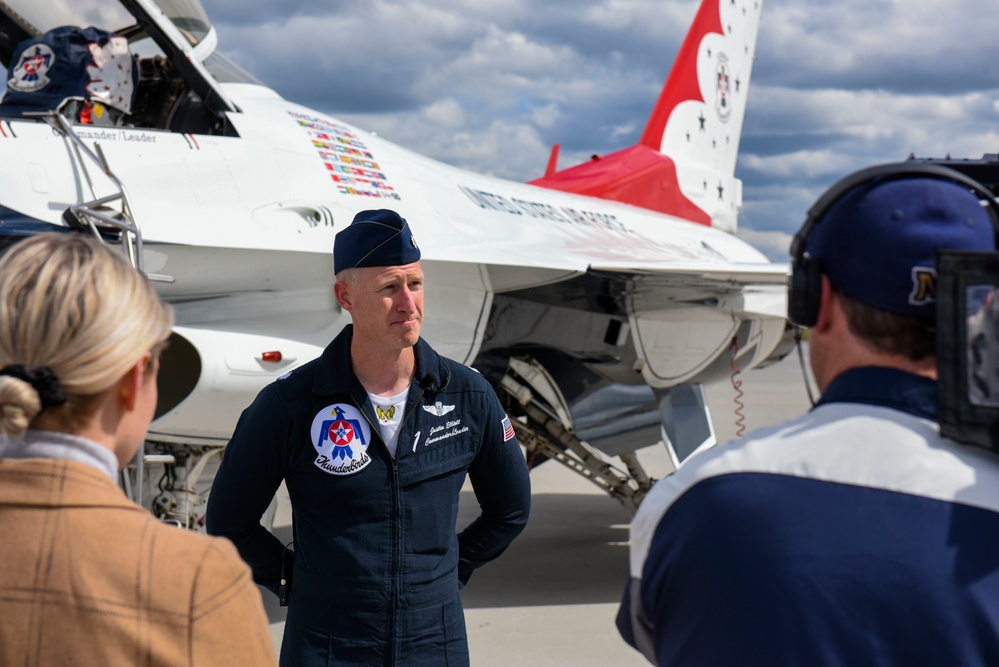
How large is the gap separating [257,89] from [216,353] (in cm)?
215

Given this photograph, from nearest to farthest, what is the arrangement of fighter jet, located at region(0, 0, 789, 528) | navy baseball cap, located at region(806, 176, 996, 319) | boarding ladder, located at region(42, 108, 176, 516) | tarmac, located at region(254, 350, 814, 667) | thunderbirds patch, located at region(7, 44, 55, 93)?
navy baseball cap, located at region(806, 176, 996, 319) < boarding ladder, located at region(42, 108, 176, 516) < fighter jet, located at region(0, 0, 789, 528) < thunderbirds patch, located at region(7, 44, 55, 93) < tarmac, located at region(254, 350, 814, 667)

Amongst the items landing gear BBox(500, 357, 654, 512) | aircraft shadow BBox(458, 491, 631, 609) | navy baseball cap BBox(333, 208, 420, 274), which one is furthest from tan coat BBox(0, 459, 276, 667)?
landing gear BBox(500, 357, 654, 512)

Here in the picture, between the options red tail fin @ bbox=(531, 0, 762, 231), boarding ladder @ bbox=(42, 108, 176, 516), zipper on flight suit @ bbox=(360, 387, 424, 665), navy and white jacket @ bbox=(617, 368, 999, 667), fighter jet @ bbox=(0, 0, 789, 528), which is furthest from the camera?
red tail fin @ bbox=(531, 0, 762, 231)

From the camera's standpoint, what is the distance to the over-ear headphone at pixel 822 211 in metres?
1.27

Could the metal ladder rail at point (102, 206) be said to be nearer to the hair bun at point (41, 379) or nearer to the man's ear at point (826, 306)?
the hair bun at point (41, 379)

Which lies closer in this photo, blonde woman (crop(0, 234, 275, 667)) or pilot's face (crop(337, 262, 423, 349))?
blonde woman (crop(0, 234, 275, 667))

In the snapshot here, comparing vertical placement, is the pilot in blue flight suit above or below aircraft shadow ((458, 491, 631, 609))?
above

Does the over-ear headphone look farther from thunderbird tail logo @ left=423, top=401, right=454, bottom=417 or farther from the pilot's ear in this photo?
the pilot's ear

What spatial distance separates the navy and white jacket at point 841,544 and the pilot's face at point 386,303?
5.03ft

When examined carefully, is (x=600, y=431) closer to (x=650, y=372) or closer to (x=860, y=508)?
(x=650, y=372)

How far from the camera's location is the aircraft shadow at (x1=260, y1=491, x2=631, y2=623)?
6.63 meters

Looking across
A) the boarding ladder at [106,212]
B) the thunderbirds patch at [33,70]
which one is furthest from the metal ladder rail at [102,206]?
the thunderbirds patch at [33,70]

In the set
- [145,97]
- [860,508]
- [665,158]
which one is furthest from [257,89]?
[665,158]

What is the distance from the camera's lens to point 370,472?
8.38 feet
